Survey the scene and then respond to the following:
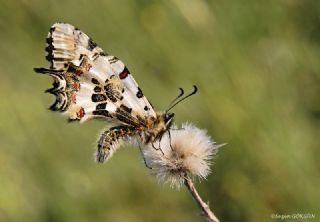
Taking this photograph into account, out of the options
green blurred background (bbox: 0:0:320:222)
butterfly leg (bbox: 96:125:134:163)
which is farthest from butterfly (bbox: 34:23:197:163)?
green blurred background (bbox: 0:0:320:222)

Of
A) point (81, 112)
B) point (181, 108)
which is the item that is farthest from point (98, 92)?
point (181, 108)

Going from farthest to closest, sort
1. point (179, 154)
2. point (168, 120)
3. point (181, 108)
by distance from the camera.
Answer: point (181, 108) → point (168, 120) → point (179, 154)

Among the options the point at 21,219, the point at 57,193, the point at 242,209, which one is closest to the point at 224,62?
the point at 242,209

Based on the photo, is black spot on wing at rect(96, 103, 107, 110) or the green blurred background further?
the green blurred background

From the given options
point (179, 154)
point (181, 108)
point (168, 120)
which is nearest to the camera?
point (179, 154)

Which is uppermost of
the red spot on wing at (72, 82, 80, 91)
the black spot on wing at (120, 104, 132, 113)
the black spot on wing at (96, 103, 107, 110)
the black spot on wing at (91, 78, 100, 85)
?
the red spot on wing at (72, 82, 80, 91)

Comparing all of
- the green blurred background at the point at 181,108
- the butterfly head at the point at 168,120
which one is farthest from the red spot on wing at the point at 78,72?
the green blurred background at the point at 181,108

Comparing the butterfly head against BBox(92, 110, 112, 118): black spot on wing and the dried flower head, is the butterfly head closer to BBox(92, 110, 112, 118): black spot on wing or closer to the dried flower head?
the dried flower head

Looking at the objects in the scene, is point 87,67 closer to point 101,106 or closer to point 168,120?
point 101,106
